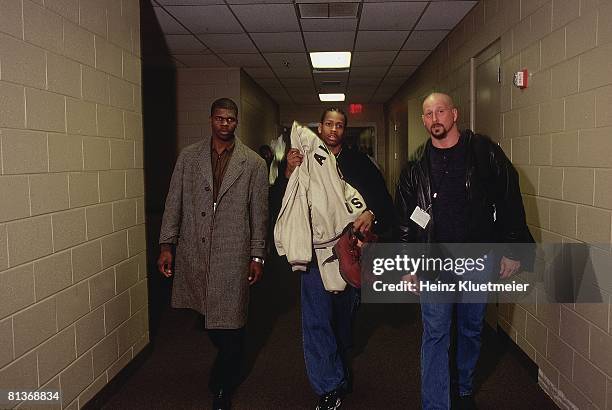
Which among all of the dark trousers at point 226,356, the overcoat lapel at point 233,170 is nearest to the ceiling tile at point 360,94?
the overcoat lapel at point 233,170

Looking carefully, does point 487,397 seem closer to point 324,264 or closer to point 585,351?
point 585,351

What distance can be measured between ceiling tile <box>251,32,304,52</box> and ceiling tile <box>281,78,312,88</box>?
2.16 metres

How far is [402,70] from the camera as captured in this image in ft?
24.2

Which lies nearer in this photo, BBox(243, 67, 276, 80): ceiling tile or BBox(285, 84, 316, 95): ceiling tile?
BBox(243, 67, 276, 80): ceiling tile

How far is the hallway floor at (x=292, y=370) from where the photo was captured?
9.08 ft

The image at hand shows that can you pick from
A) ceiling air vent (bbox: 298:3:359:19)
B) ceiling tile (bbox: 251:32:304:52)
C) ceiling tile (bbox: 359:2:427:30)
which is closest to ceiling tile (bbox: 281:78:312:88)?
ceiling tile (bbox: 251:32:304:52)

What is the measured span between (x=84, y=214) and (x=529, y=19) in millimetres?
2635

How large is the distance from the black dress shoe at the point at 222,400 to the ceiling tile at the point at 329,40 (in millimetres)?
3682

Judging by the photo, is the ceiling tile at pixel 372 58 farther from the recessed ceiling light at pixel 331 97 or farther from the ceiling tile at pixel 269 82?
the recessed ceiling light at pixel 331 97

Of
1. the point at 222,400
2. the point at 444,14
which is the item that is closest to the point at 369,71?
the point at 444,14

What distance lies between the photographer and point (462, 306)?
251 cm

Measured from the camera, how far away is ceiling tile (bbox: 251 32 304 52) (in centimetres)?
534

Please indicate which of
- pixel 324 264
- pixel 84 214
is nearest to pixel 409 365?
pixel 324 264

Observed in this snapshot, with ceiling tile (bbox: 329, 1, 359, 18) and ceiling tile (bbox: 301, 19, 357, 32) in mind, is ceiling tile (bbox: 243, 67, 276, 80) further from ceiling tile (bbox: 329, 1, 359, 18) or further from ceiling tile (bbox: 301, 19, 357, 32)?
ceiling tile (bbox: 329, 1, 359, 18)
